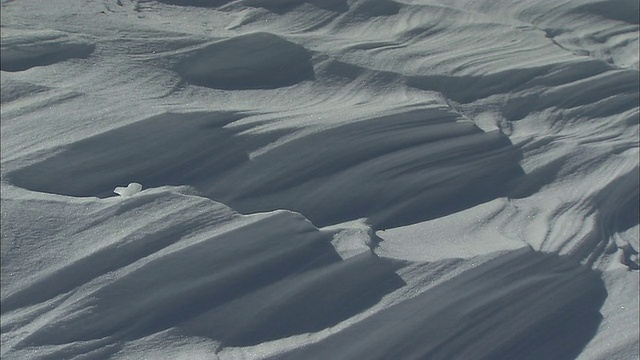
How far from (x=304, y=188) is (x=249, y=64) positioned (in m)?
0.37

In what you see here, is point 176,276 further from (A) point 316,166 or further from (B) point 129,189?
(A) point 316,166

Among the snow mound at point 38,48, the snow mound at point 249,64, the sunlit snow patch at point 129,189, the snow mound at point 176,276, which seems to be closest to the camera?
the snow mound at point 176,276

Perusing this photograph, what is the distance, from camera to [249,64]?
1.78 metres

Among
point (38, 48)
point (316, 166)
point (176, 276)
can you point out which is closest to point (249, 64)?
point (316, 166)

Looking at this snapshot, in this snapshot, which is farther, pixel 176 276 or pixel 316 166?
pixel 316 166

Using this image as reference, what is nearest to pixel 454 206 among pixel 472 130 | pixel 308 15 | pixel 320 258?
pixel 472 130

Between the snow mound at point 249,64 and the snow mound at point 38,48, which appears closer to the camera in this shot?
the snow mound at point 38,48

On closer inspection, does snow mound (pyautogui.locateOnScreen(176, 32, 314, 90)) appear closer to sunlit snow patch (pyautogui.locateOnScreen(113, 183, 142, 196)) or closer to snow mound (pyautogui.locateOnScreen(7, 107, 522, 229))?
snow mound (pyautogui.locateOnScreen(7, 107, 522, 229))

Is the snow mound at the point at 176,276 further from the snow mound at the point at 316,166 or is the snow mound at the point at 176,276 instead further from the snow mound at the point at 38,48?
the snow mound at the point at 38,48

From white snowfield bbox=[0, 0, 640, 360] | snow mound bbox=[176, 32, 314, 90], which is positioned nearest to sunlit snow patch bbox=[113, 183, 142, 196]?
white snowfield bbox=[0, 0, 640, 360]

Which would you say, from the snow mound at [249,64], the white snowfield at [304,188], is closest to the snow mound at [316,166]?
the white snowfield at [304,188]

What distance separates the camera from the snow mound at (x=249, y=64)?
1723 mm

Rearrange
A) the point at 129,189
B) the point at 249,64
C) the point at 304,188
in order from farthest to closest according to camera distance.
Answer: the point at 249,64
the point at 304,188
the point at 129,189

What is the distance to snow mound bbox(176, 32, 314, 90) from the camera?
1.72m
